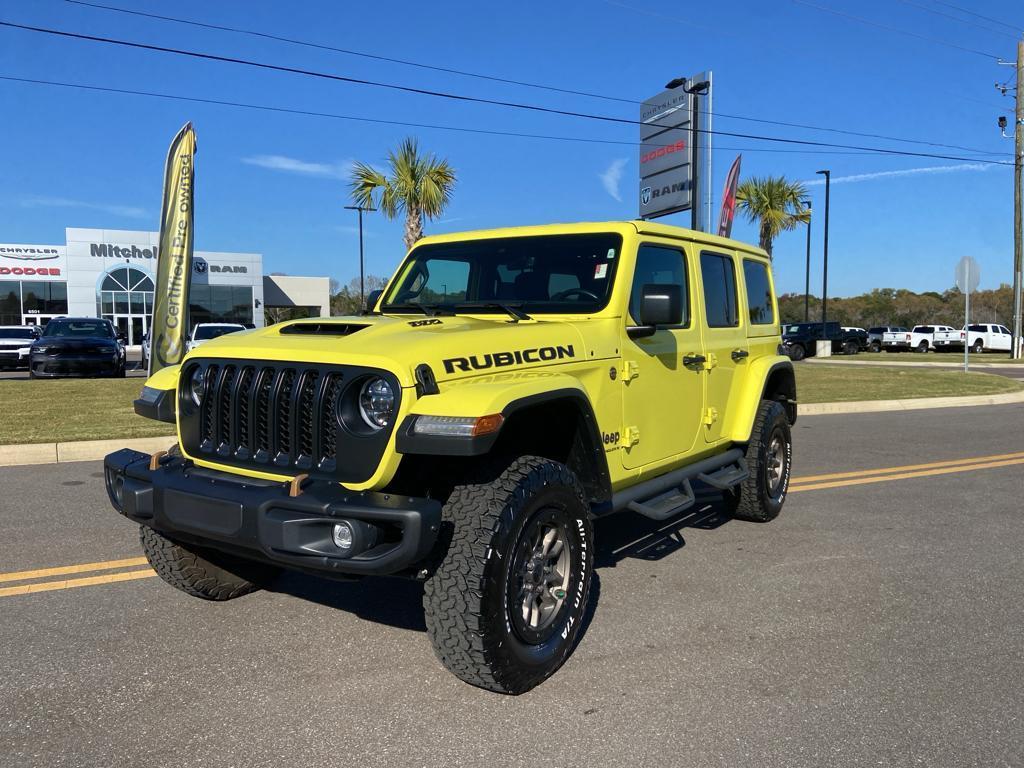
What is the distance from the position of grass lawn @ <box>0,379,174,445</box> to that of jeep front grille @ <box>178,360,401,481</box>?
6.65 meters

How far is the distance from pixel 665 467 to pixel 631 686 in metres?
1.55

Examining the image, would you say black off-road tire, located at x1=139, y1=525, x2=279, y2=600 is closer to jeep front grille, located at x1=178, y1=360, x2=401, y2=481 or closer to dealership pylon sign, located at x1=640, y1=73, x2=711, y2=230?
jeep front grille, located at x1=178, y1=360, x2=401, y2=481

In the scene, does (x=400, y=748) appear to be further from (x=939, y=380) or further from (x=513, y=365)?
(x=939, y=380)

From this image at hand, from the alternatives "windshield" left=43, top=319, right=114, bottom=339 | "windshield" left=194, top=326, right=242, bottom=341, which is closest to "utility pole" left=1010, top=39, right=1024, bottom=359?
"windshield" left=194, top=326, right=242, bottom=341

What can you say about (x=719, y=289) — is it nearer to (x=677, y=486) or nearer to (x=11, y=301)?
(x=677, y=486)

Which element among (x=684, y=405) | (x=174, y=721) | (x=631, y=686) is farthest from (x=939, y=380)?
(x=174, y=721)

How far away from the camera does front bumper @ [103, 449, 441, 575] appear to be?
9.35 ft

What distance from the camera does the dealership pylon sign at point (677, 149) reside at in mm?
21609

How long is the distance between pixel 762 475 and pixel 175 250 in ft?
31.8

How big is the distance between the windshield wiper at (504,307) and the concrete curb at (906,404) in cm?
1050

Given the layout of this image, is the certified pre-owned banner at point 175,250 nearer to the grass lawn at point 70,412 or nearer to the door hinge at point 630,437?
the grass lawn at point 70,412

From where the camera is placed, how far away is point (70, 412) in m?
11.6

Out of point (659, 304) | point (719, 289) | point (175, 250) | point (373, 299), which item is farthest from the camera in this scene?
point (175, 250)

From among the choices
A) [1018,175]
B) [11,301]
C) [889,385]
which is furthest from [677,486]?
[11,301]
